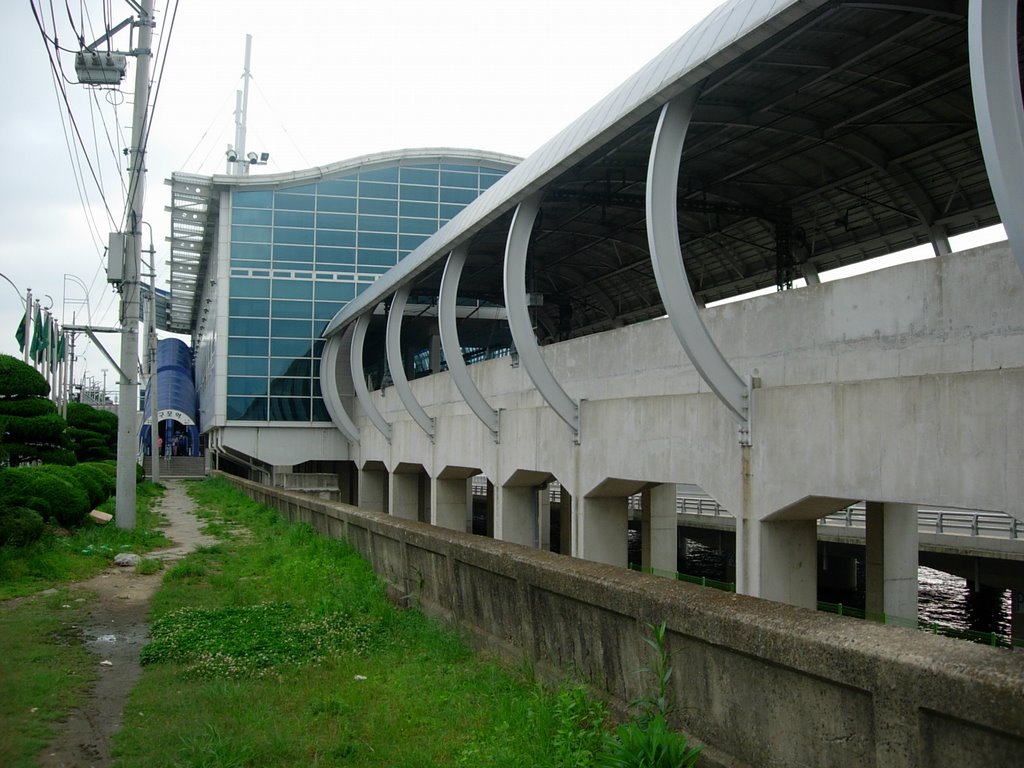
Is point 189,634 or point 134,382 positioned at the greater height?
point 134,382

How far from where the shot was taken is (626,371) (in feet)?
52.1

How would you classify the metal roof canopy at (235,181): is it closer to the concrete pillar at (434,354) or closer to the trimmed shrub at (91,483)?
the concrete pillar at (434,354)

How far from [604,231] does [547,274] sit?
7.66 m

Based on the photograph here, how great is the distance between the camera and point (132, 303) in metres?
18.3

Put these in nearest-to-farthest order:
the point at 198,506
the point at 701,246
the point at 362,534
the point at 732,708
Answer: the point at 732,708 → the point at 362,534 → the point at 701,246 → the point at 198,506

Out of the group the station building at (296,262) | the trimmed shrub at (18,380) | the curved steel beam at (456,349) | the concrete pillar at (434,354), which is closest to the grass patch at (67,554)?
the trimmed shrub at (18,380)

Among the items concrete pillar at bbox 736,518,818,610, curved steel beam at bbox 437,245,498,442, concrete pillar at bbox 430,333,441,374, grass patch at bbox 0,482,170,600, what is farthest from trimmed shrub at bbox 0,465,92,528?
concrete pillar at bbox 430,333,441,374

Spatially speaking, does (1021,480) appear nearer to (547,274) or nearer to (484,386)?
(484,386)

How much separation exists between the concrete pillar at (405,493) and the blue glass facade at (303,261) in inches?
412

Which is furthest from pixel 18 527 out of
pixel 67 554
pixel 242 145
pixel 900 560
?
pixel 242 145

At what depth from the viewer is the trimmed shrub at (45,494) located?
15.4 m

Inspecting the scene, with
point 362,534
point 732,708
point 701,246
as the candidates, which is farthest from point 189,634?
point 701,246

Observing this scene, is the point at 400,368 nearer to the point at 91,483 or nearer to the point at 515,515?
the point at 515,515

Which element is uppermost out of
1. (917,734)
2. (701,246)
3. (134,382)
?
(701,246)
